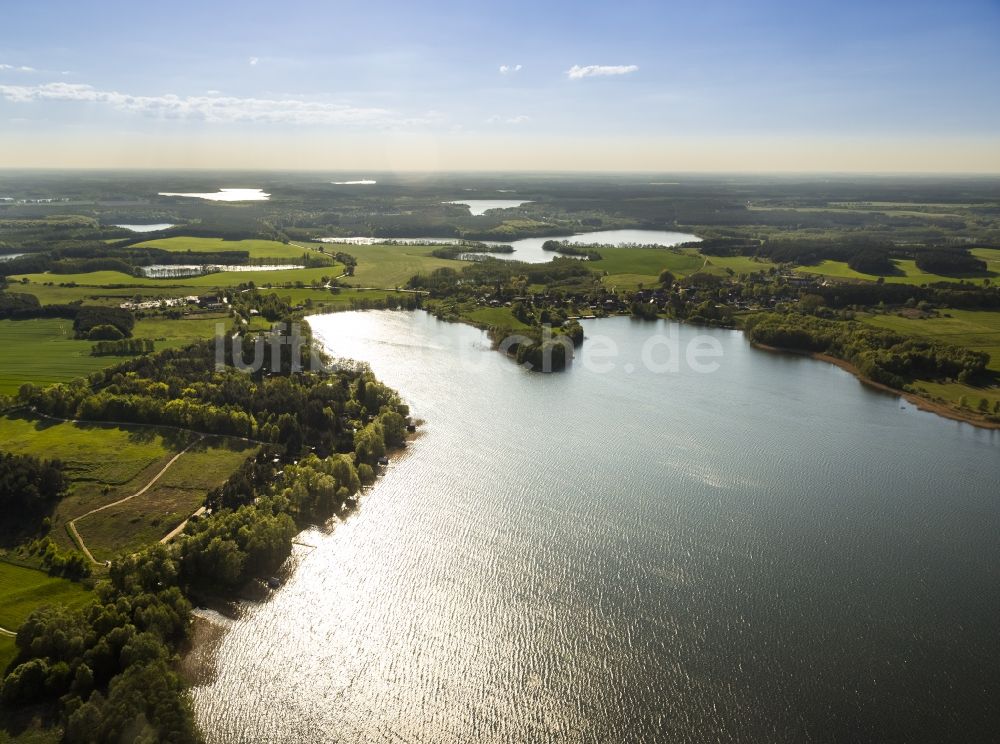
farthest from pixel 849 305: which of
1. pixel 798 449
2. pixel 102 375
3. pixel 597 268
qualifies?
pixel 102 375

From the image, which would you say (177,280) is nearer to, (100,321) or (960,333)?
(100,321)

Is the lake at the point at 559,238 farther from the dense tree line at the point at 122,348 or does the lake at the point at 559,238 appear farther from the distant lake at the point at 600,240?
the dense tree line at the point at 122,348

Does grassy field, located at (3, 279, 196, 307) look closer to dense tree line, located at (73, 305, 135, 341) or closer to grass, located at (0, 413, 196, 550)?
dense tree line, located at (73, 305, 135, 341)

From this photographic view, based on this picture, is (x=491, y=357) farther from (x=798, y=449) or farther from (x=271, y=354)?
(x=798, y=449)

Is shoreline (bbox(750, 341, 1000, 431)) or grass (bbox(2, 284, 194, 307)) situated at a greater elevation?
grass (bbox(2, 284, 194, 307))

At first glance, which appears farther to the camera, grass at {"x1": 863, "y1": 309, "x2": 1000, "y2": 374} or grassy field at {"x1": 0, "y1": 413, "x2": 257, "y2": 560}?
grass at {"x1": 863, "y1": 309, "x2": 1000, "y2": 374}

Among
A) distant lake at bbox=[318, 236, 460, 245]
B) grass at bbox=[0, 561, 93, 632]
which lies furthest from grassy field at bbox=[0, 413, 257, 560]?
distant lake at bbox=[318, 236, 460, 245]
